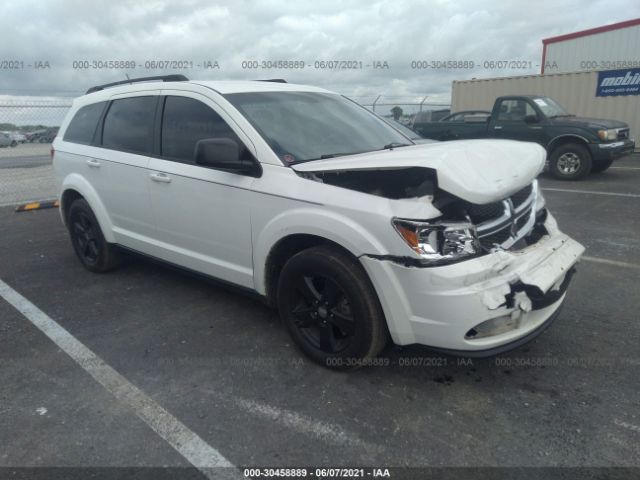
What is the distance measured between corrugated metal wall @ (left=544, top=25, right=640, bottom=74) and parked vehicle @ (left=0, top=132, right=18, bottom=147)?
28.8 metres

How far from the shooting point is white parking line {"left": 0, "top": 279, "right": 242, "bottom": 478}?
226 centimetres

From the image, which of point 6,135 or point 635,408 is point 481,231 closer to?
point 635,408

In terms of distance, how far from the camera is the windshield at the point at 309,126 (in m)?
3.18

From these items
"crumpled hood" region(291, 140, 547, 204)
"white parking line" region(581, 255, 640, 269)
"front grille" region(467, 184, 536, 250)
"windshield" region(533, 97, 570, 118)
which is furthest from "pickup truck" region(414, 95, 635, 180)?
"front grille" region(467, 184, 536, 250)

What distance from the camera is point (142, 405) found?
2691 millimetres

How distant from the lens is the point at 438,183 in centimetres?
244

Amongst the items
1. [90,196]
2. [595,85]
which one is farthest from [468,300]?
[595,85]

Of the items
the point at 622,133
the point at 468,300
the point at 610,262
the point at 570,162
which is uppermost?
the point at 622,133

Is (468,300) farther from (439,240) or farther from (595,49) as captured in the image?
(595,49)

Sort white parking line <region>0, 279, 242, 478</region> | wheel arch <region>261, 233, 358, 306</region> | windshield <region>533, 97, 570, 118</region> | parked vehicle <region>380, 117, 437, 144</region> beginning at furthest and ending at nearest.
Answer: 1. windshield <region>533, 97, 570, 118</region>
2. parked vehicle <region>380, 117, 437, 144</region>
3. wheel arch <region>261, 233, 358, 306</region>
4. white parking line <region>0, 279, 242, 478</region>

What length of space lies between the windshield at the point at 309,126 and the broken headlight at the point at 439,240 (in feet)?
3.17

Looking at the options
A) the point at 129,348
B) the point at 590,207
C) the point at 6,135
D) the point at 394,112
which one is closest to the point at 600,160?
the point at 590,207

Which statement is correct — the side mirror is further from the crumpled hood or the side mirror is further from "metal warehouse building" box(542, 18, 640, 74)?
"metal warehouse building" box(542, 18, 640, 74)

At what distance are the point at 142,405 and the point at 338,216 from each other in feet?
5.02
